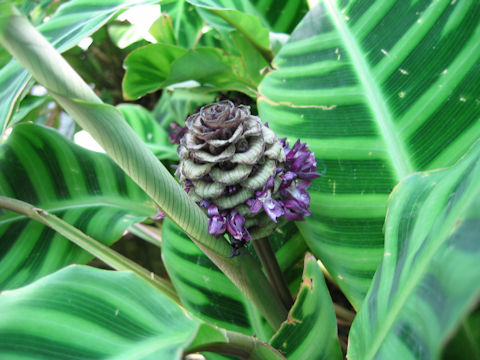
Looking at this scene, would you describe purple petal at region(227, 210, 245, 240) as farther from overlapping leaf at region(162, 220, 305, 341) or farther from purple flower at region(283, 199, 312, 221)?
overlapping leaf at region(162, 220, 305, 341)

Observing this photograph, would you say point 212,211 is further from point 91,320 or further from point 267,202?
point 91,320

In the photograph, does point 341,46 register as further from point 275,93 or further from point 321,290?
point 321,290

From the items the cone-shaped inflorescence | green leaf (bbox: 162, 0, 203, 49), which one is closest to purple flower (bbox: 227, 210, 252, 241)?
the cone-shaped inflorescence

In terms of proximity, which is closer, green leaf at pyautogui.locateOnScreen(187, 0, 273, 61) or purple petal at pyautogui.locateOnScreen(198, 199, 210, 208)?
purple petal at pyautogui.locateOnScreen(198, 199, 210, 208)

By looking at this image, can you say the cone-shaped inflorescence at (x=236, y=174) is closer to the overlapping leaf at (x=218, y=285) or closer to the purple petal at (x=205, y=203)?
the purple petal at (x=205, y=203)

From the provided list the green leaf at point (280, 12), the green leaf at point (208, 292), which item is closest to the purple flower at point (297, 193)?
the green leaf at point (208, 292)

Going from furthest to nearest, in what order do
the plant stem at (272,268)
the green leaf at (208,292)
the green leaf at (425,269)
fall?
the green leaf at (208,292) → the plant stem at (272,268) → the green leaf at (425,269)

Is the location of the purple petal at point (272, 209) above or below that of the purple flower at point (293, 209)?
above

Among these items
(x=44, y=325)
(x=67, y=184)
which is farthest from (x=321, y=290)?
(x=67, y=184)

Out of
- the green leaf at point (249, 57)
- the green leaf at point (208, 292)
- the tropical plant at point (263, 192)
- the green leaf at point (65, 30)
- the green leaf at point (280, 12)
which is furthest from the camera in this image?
the green leaf at point (280, 12)
